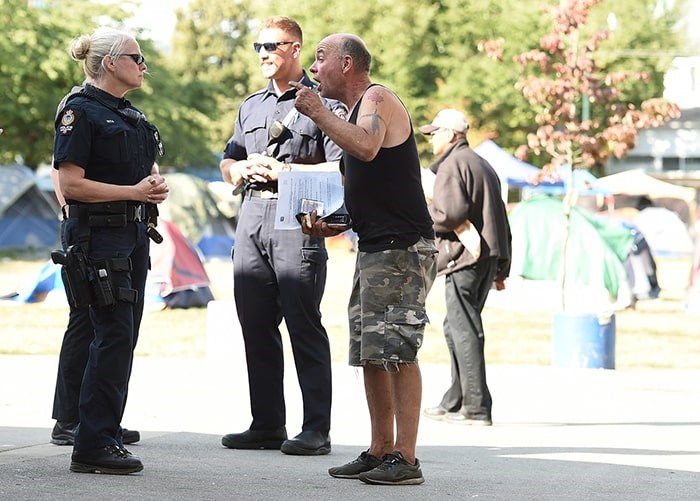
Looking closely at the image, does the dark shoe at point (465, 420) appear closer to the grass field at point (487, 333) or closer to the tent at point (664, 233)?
the grass field at point (487, 333)

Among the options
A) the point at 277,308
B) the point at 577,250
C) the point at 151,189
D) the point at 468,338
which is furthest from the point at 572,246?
the point at 151,189

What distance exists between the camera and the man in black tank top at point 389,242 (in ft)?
20.2

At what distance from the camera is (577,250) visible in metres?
22.1

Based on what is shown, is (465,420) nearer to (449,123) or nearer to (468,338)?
(468,338)

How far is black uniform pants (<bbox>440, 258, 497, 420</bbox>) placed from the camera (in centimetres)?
907

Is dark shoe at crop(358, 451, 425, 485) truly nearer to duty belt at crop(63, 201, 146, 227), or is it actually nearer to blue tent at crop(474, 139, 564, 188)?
duty belt at crop(63, 201, 146, 227)

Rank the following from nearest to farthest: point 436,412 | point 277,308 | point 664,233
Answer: point 277,308, point 436,412, point 664,233

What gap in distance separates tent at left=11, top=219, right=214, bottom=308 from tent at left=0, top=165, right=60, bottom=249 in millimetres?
25298

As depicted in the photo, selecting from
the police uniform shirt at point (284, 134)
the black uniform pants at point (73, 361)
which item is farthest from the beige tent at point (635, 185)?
the black uniform pants at point (73, 361)

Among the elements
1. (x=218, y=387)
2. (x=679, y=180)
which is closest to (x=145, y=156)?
(x=218, y=387)

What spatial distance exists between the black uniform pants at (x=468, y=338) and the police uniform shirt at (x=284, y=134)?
2.23m

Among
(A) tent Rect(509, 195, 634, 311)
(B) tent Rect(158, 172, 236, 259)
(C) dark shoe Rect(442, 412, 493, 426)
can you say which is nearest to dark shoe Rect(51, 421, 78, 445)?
(C) dark shoe Rect(442, 412, 493, 426)

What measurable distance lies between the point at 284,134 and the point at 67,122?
4.79 feet

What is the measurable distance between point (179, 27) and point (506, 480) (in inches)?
3504
